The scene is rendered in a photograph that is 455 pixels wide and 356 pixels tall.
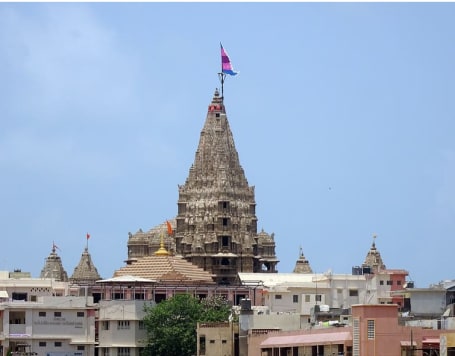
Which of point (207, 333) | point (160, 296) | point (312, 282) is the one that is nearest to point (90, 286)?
point (160, 296)

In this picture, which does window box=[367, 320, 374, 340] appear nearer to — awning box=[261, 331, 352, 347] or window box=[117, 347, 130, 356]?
awning box=[261, 331, 352, 347]

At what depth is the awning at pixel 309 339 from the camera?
93.4m

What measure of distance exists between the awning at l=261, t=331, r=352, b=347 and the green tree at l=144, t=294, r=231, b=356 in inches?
1208

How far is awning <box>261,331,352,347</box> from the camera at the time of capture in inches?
3676

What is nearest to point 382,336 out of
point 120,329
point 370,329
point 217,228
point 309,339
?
point 370,329

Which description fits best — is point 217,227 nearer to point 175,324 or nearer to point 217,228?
point 217,228

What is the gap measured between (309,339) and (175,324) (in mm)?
39708

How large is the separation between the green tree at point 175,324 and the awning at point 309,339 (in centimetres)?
3069

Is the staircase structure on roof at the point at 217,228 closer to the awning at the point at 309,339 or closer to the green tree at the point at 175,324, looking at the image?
the green tree at the point at 175,324

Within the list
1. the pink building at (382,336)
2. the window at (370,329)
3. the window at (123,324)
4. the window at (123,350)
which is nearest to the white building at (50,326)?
the window at (123,350)

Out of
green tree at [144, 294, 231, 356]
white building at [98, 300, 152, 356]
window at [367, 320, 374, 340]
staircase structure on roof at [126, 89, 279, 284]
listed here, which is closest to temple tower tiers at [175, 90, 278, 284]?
staircase structure on roof at [126, 89, 279, 284]

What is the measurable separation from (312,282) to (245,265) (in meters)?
28.6

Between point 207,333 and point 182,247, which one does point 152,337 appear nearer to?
point 207,333

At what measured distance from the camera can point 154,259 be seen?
184m
